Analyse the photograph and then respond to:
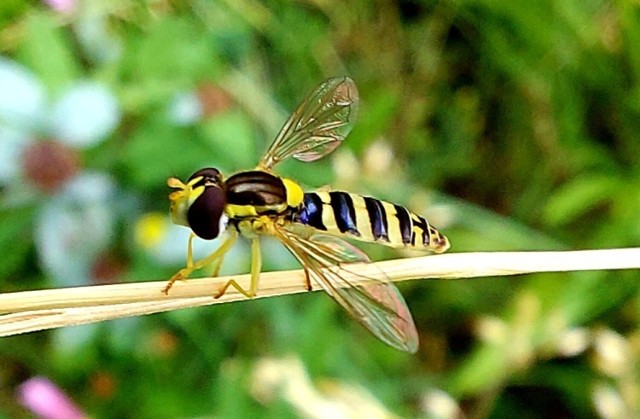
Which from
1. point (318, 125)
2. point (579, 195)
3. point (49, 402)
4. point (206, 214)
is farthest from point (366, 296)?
point (579, 195)

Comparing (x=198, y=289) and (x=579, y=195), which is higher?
(x=579, y=195)

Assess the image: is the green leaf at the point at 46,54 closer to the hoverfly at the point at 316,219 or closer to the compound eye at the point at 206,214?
the hoverfly at the point at 316,219

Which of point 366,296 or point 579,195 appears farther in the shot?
point 579,195

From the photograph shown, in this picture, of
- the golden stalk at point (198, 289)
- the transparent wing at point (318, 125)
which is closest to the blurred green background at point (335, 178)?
the transparent wing at point (318, 125)

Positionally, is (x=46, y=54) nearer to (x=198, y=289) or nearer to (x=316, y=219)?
(x=316, y=219)

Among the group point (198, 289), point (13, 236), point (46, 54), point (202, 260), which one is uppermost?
point (46, 54)

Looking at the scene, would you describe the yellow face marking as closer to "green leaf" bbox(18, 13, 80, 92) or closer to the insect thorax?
the insect thorax

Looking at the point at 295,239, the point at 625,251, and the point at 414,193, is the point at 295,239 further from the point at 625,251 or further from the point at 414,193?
the point at 414,193
